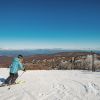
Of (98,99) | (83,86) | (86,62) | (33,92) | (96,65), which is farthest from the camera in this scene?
(86,62)

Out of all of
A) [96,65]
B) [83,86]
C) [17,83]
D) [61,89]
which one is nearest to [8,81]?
[17,83]

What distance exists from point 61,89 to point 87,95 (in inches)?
71.2

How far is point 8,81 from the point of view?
45.5ft

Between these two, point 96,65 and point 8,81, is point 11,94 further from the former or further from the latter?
point 96,65

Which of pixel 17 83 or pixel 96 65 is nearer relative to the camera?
pixel 17 83

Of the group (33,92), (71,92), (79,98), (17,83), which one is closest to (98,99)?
(79,98)

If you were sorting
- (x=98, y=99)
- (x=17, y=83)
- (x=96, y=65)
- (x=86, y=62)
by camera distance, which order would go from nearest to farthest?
1. (x=98, y=99)
2. (x=17, y=83)
3. (x=96, y=65)
4. (x=86, y=62)

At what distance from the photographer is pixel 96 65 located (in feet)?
82.7

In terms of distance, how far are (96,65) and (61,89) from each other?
13764 millimetres

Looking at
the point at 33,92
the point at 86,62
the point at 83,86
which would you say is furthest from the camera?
the point at 86,62

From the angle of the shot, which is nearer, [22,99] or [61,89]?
[22,99]

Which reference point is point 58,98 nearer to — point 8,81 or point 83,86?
point 83,86

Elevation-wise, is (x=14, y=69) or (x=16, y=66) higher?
(x=16, y=66)

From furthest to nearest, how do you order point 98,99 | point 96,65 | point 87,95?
1. point 96,65
2. point 87,95
3. point 98,99
